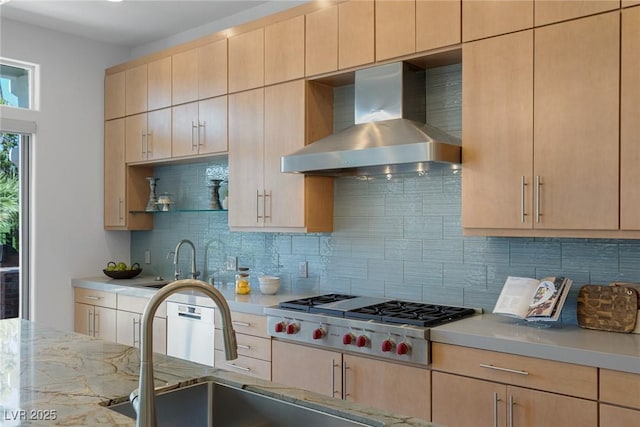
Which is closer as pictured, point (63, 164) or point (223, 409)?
point (223, 409)

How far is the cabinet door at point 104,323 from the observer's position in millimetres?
4555

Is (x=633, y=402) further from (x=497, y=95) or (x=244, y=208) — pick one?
(x=244, y=208)

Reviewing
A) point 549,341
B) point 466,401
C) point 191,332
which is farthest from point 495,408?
point 191,332

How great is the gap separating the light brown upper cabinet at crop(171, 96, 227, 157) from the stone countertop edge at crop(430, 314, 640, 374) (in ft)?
7.35

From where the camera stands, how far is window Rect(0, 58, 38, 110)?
458 cm

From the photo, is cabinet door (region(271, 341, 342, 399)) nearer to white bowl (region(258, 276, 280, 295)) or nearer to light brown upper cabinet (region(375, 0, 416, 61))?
white bowl (region(258, 276, 280, 295))

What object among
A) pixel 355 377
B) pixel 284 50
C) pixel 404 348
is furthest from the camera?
pixel 284 50

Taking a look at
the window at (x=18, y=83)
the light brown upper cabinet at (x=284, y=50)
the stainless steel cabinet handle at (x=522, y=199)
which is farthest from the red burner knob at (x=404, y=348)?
the window at (x=18, y=83)

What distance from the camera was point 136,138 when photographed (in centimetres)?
485

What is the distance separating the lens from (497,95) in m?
2.82

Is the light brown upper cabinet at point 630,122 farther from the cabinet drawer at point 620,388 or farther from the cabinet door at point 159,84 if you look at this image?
the cabinet door at point 159,84

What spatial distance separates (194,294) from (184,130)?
1.32 metres

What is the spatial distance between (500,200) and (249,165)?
5.99 ft

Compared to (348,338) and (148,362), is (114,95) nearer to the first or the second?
(348,338)
